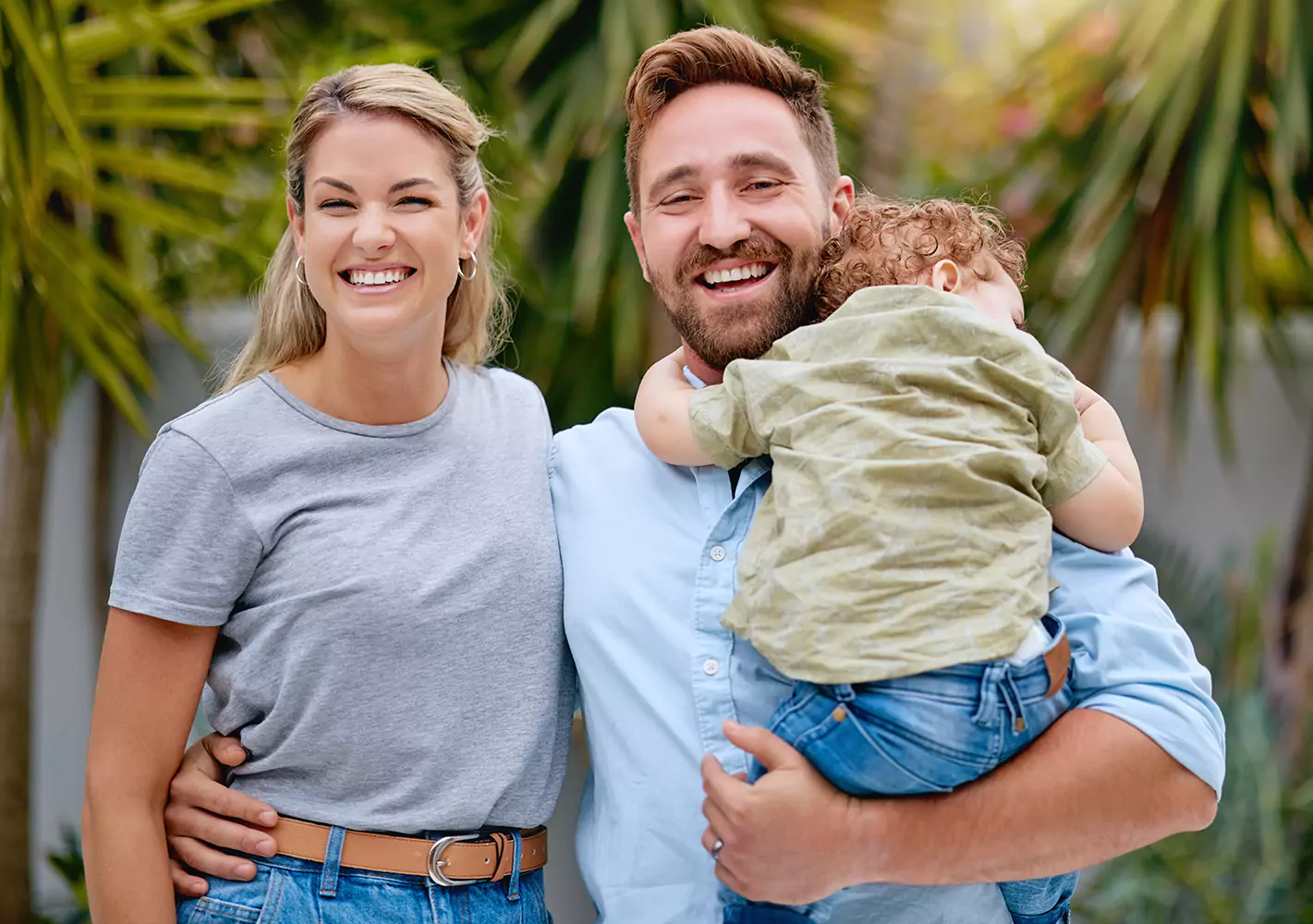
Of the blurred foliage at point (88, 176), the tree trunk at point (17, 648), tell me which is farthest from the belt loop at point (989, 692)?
the tree trunk at point (17, 648)

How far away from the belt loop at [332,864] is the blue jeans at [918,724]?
0.51m

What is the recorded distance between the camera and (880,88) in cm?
362

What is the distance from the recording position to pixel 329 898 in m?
1.47

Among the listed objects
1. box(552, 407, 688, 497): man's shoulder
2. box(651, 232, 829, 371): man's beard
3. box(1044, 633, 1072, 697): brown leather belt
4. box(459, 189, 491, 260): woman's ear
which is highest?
box(459, 189, 491, 260): woman's ear

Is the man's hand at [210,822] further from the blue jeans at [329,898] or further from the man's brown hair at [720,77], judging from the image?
the man's brown hair at [720,77]

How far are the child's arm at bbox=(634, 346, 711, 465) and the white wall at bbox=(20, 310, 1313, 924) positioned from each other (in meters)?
2.59

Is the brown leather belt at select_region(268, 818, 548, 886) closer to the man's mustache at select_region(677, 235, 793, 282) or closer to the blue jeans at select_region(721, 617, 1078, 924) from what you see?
the blue jeans at select_region(721, 617, 1078, 924)

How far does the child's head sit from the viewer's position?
4.94ft

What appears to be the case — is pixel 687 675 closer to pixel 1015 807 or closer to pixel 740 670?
pixel 740 670

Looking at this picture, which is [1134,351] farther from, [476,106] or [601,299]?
[476,106]

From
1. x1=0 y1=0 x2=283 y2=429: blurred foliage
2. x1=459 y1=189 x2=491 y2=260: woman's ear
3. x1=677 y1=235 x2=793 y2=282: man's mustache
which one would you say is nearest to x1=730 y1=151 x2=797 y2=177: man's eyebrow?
x1=677 y1=235 x2=793 y2=282: man's mustache

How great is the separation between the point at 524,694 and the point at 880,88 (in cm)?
265

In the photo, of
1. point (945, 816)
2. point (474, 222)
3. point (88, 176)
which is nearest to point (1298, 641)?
point (945, 816)

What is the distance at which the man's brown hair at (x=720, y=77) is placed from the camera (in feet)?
5.58
